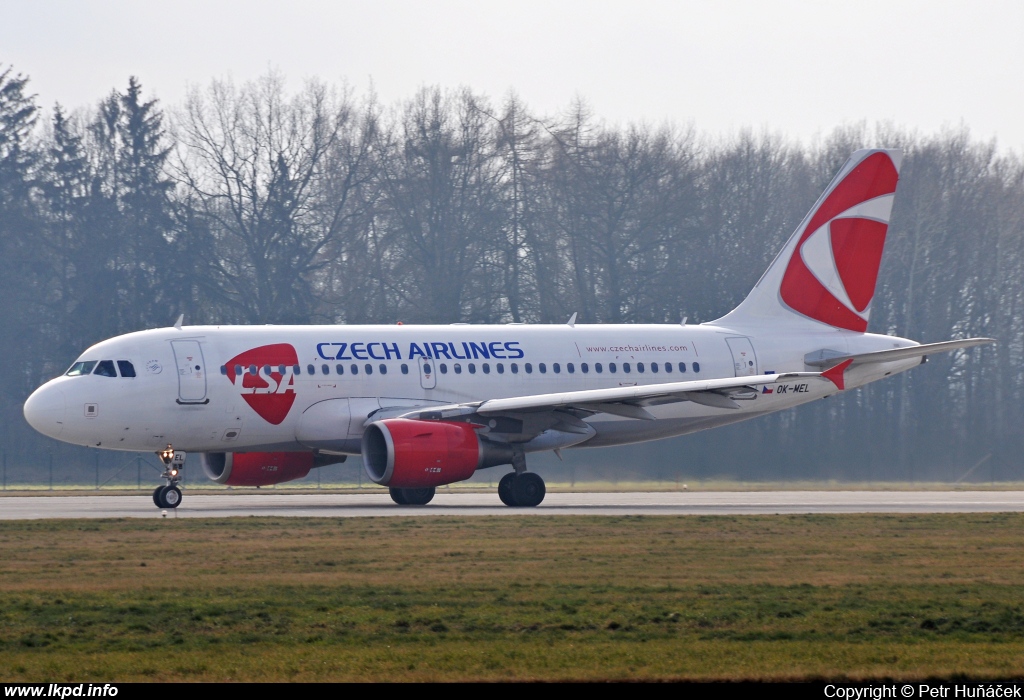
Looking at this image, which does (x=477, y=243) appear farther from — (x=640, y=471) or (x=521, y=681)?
(x=521, y=681)

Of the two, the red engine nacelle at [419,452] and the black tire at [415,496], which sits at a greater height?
the red engine nacelle at [419,452]

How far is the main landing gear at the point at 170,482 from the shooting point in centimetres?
2648

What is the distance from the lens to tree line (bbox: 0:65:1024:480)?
59.2 metres

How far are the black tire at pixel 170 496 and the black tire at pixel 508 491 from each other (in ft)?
20.2

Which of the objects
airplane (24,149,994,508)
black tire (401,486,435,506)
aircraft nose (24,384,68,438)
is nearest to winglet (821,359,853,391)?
airplane (24,149,994,508)

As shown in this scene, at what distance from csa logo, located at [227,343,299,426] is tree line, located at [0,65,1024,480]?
29.8m

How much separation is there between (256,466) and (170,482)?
2612 mm

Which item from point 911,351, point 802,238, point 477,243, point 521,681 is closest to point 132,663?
point 521,681

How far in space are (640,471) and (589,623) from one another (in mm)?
28844

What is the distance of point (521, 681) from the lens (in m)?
9.67

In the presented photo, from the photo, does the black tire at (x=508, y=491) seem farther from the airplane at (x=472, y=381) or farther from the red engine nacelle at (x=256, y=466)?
the red engine nacelle at (x=256, y=466)

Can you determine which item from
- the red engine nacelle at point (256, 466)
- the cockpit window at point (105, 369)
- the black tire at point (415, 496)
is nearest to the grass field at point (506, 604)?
the cockpit window at point (105, 369)

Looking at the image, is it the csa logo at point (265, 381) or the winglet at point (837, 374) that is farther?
the winglet at point (837, 374)

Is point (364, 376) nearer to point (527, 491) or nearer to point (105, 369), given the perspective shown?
point (527, 491)
